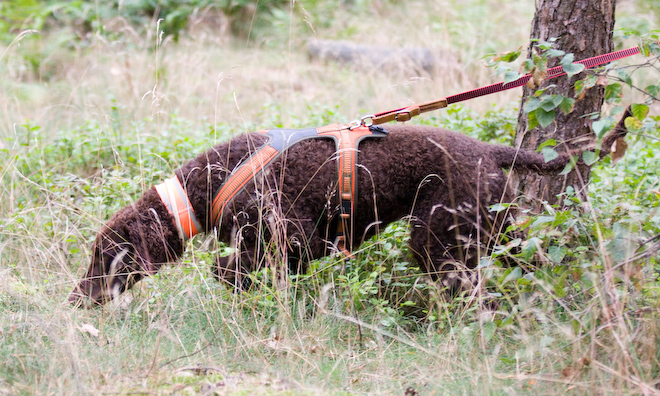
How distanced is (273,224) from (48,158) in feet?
9.81

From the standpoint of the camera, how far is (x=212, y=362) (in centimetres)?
236

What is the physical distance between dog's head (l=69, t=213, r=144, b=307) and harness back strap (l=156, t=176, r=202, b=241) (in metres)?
0.25

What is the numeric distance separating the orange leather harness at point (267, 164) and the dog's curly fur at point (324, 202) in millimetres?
40

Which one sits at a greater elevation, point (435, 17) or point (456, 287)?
point (435, 17)

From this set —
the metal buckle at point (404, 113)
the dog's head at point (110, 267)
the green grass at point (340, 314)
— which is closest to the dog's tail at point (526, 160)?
the green grass at point (340, 314)

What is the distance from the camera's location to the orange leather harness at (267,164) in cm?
296

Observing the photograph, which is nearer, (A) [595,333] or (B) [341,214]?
(A) [595,333]

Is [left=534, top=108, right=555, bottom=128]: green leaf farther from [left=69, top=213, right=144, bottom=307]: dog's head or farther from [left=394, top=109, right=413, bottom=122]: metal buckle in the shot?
[left=69, top=213, right=144, bottom=307]: dog's head

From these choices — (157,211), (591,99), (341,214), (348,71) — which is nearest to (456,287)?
(341,214)

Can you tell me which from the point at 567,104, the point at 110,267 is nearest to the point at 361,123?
the point at 567,104

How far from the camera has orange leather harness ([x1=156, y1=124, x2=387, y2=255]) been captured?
2.96 metres

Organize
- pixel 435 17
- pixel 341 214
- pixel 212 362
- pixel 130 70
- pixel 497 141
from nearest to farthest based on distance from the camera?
pixel 212 362 < pixel 341 214 < pixel 497 141 < pixel 130 70 < pixel 435 17

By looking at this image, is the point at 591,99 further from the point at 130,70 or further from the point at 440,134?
the point at 130,70

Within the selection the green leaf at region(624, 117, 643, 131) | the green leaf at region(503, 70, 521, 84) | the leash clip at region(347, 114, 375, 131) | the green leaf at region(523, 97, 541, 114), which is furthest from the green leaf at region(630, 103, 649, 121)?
the leash clip at region(347, 114, 375, 131)
